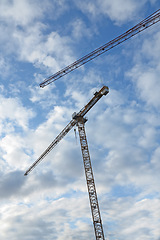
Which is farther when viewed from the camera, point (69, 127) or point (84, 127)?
point (69, 127)

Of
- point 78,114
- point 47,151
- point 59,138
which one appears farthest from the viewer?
point 47,151

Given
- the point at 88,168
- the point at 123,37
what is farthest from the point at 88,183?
the point at 123,37

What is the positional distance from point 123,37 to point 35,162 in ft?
217

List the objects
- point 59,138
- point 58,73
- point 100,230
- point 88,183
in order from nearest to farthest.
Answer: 1. point 100,230
2. point 88,183
3. point 58,73
4. point 59,138

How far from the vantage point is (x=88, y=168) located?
7344cm

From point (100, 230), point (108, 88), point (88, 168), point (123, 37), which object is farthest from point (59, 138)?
point (123, 37)

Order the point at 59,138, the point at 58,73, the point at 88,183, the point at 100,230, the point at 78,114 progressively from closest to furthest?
1. the point at 100,230
2. the point at 88,183
3. the point at 78,114
4. the point at 58,73
5. the point at 59,138

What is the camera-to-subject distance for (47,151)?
96.6m

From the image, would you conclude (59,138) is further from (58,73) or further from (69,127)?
(58,73)

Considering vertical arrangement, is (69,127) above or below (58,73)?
below

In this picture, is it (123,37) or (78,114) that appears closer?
(123,37)

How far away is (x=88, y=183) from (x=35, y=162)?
1574 inches

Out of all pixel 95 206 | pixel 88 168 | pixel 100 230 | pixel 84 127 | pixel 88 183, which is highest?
pixel 84 127

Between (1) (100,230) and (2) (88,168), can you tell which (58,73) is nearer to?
(2) (88,168)
